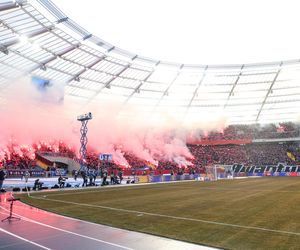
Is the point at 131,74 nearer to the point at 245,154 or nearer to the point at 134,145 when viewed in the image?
the point at 134,145

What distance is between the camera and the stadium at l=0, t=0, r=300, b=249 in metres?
10.1

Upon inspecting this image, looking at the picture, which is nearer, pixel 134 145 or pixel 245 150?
pixel 134 145

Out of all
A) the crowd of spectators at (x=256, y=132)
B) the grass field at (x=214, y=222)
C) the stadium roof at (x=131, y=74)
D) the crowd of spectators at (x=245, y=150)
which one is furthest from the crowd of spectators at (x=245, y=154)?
the grass field at (x=214, y=222)

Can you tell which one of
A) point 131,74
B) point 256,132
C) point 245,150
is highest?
point 131,74

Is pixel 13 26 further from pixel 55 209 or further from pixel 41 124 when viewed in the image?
pixel 55 209

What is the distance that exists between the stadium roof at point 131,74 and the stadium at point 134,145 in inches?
9.0

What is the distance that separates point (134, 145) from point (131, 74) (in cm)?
1401

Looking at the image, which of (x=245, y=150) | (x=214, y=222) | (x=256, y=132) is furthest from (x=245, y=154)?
(x=214, y=222)

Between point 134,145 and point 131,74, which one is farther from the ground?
point 131,74

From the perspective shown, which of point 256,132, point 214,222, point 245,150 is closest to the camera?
point 214,222

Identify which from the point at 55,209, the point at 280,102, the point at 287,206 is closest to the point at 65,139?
the point at 55,209

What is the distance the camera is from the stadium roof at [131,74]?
1497 inches

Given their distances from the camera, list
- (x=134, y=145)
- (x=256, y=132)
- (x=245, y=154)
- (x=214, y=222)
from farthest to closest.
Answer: (x=256, y=132) → (x=245, y=154) → (x=134, y=145) → (x=214, y=222)

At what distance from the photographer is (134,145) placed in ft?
178
